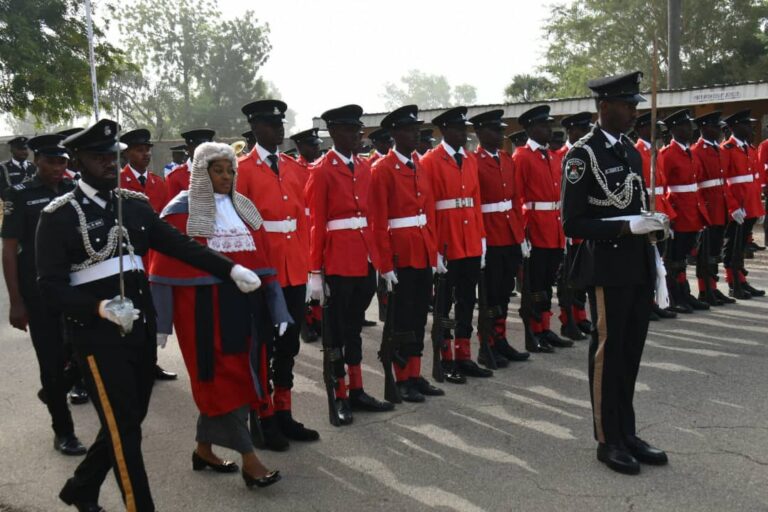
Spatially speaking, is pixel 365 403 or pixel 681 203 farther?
pixel 681 203

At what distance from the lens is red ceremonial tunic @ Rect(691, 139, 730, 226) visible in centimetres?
917

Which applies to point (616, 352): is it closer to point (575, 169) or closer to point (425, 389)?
→ point (575, 169)

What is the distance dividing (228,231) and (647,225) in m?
2.35

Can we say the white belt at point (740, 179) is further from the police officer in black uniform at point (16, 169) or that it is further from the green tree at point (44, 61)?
the green tree at point (44, 61)

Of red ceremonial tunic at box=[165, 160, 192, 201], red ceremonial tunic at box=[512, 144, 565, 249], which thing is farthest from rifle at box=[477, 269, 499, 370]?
red ceremonial tunic at box=[165, 160, 192, 201]

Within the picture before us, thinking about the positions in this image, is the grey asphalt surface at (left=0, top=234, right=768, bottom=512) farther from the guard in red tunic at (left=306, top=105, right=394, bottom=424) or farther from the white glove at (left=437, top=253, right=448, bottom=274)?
the white glove at (left=437, top=253, right=448, bottom=274)

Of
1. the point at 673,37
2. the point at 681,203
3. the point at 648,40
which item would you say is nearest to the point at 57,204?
the point at 681,203

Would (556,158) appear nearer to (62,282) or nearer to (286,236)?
(286,236)

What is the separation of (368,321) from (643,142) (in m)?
3.71

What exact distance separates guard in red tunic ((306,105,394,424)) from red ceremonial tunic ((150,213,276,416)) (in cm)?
132

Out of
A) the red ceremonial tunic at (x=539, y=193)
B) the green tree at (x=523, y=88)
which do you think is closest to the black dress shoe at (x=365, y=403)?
the red ceremonial tunic at (x=539, y=193)

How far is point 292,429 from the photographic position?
16.9ft

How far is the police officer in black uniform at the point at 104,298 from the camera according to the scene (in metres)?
3.47

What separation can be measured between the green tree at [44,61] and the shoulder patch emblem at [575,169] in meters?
18.6
